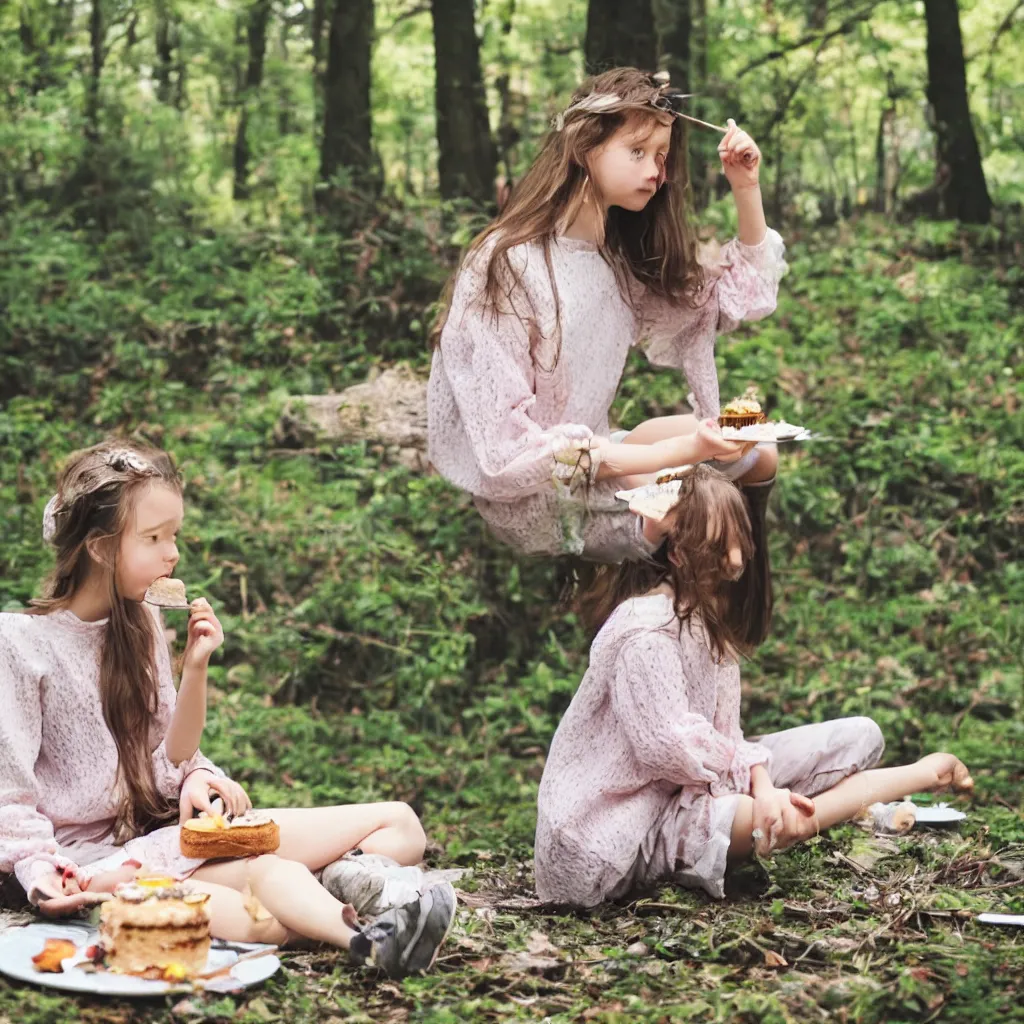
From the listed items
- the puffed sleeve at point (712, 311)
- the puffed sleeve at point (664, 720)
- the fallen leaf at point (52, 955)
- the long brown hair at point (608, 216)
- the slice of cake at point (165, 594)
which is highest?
the long brown hair at point (608, 216)

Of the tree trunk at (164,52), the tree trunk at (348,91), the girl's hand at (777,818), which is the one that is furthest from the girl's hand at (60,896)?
the tree trunk at (164,52)

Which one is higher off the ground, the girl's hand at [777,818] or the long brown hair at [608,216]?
the long brown hair at [608,216]

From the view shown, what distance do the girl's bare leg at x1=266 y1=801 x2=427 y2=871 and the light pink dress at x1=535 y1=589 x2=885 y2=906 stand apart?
38 cm

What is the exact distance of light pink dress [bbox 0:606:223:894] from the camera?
11.2 feet

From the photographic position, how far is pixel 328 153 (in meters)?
9.20

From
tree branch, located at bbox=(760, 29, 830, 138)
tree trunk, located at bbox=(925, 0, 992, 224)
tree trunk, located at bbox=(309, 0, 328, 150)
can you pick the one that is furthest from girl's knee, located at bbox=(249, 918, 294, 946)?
tree trunk, located at bbox=(309, 0, 328, 150)

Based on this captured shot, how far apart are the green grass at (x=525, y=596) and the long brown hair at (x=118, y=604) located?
67 centimetres

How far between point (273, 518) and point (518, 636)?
1.29 meters

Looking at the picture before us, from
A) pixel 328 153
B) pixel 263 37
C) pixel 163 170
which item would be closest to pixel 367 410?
pixel 328 153

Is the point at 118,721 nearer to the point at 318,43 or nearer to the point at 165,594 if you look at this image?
the point at 165,594

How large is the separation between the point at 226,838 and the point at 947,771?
208 centimetres

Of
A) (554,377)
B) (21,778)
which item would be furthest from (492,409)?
(21,778)

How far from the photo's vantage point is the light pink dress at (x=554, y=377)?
3.83m

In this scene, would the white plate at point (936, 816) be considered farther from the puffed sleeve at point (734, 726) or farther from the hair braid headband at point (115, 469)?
the hair braid headband at point (115, 469)
